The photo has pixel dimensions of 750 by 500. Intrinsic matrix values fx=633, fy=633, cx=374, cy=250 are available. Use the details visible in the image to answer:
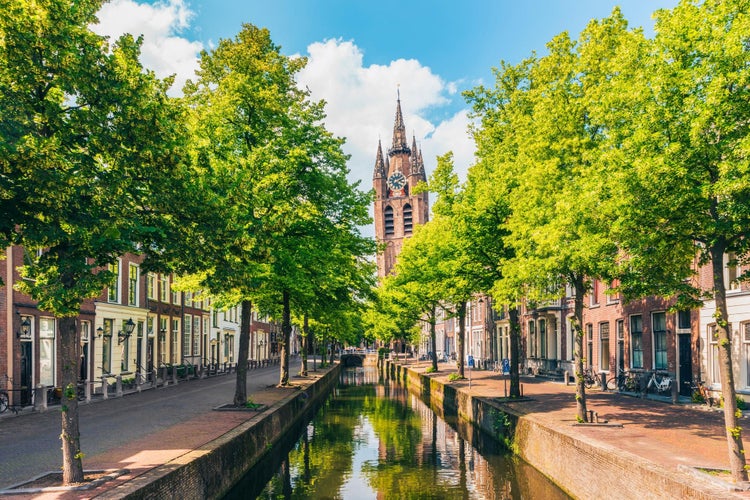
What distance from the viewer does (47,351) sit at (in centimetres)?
2419

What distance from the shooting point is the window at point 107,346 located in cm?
3009

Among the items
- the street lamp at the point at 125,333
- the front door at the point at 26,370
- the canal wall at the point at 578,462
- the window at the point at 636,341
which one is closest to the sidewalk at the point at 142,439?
the front door at the point at 26,370

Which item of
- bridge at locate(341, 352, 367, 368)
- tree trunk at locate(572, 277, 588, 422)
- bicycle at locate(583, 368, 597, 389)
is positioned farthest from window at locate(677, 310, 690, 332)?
bridge at locate(341, 352, 367, 368)

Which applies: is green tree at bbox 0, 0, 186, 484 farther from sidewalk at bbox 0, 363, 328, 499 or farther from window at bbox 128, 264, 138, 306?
window at bbox 128, 264, 138, 306

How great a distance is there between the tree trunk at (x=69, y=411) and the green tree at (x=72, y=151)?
2cm

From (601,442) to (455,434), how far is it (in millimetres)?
10812

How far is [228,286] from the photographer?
12164 mm

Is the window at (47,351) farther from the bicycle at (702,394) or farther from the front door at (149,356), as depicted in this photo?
the bicycle at (702,394)

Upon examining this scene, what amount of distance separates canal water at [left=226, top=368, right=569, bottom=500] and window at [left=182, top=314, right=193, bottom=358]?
725 inches

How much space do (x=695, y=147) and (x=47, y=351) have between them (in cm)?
2326

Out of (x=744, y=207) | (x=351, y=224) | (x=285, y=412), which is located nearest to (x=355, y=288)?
(x=351, y=224)

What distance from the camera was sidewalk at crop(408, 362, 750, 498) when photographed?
40.5ft

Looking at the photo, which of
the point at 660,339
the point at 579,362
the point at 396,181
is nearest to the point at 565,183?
the point at 579,362

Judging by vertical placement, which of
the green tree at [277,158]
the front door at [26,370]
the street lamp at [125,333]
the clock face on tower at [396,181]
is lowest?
the front door at [26,370]
